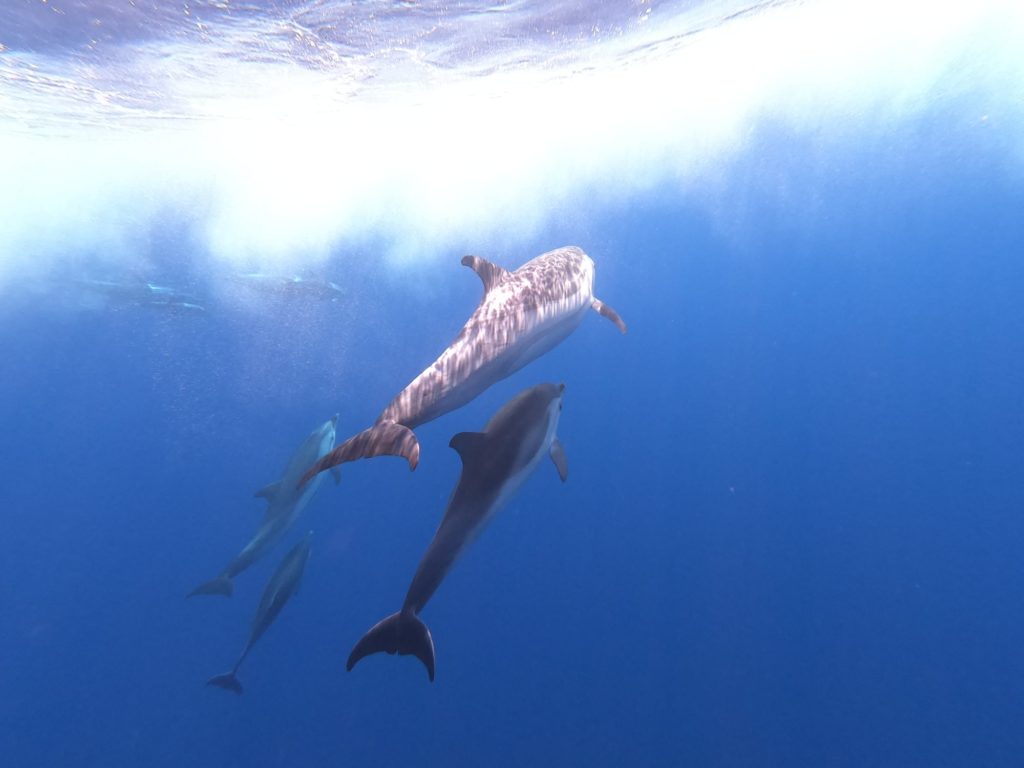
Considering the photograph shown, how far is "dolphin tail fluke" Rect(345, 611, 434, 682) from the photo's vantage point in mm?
4492

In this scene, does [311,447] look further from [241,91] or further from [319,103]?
[319,103]

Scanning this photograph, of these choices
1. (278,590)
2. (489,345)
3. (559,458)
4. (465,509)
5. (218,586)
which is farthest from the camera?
(218,586)

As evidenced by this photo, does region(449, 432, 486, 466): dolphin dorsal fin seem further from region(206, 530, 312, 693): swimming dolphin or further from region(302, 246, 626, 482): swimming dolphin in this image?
region(206, 530, 312, 693): swimming dolphin

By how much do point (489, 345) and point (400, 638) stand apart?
2541 mm

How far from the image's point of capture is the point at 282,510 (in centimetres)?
969

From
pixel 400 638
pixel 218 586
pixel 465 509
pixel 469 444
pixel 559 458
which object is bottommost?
pixel 218 586

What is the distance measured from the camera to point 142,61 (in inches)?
667

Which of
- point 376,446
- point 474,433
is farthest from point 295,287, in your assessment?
point 376,446

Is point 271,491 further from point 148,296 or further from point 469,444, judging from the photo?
point 148,296

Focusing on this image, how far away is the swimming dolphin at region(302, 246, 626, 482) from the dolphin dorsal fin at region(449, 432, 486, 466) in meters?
0.27

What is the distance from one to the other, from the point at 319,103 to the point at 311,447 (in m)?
18.8

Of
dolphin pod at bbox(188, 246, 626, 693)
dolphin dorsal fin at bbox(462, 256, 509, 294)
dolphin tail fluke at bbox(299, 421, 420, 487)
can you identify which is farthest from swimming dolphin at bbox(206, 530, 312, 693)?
dolphin tail fluke at bbox(299, 421, 420, 487)

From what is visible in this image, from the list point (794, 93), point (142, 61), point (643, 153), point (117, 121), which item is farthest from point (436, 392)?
point (643, 153)

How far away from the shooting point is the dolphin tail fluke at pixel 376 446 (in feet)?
11.8
